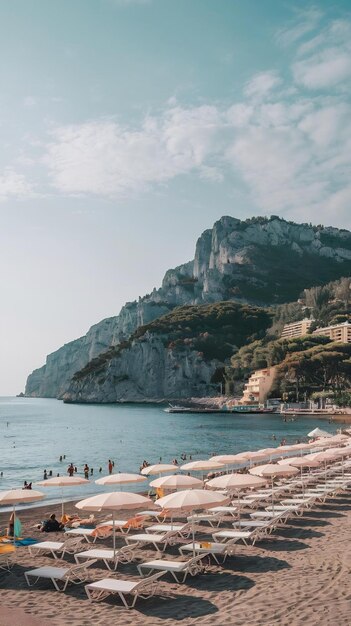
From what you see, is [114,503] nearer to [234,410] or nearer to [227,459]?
[227,459]

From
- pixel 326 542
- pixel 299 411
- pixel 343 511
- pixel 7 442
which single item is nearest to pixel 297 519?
pixel 343 511

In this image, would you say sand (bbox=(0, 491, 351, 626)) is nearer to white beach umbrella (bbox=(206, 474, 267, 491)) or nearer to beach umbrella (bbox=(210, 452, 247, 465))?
white beach umbrella (bbox=(206, 474, 267, 491))

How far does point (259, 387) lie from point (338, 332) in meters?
35.1

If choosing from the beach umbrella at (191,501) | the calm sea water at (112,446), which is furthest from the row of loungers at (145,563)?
the calm sea water at (112,446)

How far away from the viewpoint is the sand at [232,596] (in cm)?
1064

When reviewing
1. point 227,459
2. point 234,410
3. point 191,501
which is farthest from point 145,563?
point 234,410

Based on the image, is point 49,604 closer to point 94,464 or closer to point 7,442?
point 94,464

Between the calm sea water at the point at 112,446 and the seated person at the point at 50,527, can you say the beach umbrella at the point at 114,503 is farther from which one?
the calm sea water at the point at 112,446

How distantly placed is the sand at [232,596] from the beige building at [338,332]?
534 feet

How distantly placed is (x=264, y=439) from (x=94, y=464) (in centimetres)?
3003

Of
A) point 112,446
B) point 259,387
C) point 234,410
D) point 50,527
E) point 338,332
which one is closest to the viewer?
point 50,527

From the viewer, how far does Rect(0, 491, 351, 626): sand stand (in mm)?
10641

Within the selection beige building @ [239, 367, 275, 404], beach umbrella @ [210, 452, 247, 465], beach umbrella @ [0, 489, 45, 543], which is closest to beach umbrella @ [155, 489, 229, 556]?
beach umbrella @ [0, 489, 45, 543]

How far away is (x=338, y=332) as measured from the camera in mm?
179000
